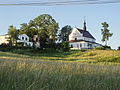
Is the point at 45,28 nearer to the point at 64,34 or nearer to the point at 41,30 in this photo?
the point at 41,30

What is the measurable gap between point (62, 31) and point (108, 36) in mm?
25536

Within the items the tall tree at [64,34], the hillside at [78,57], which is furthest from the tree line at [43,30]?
the hillside at [78,57]

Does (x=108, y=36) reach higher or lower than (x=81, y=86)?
higher

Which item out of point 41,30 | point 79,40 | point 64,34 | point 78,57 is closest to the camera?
point 78,57

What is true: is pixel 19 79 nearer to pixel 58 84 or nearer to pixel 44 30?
pixel 58 84

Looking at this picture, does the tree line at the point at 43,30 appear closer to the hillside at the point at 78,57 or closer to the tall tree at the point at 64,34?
the tall tree at the point at 64,34

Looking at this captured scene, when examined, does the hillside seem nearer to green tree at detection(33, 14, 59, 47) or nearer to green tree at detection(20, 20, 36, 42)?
green tree at detection(33, 14, 59, 47)

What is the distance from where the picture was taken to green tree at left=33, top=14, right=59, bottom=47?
216 ft

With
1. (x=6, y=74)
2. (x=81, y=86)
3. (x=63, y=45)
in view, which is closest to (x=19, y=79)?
(x=6, y=74)

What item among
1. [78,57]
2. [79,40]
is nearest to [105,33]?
[79,40]

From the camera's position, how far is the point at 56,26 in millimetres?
68188

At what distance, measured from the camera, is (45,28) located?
6794 centimetres

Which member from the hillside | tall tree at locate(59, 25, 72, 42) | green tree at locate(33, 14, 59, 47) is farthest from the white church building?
the hillside

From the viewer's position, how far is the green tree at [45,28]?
65.9 m
